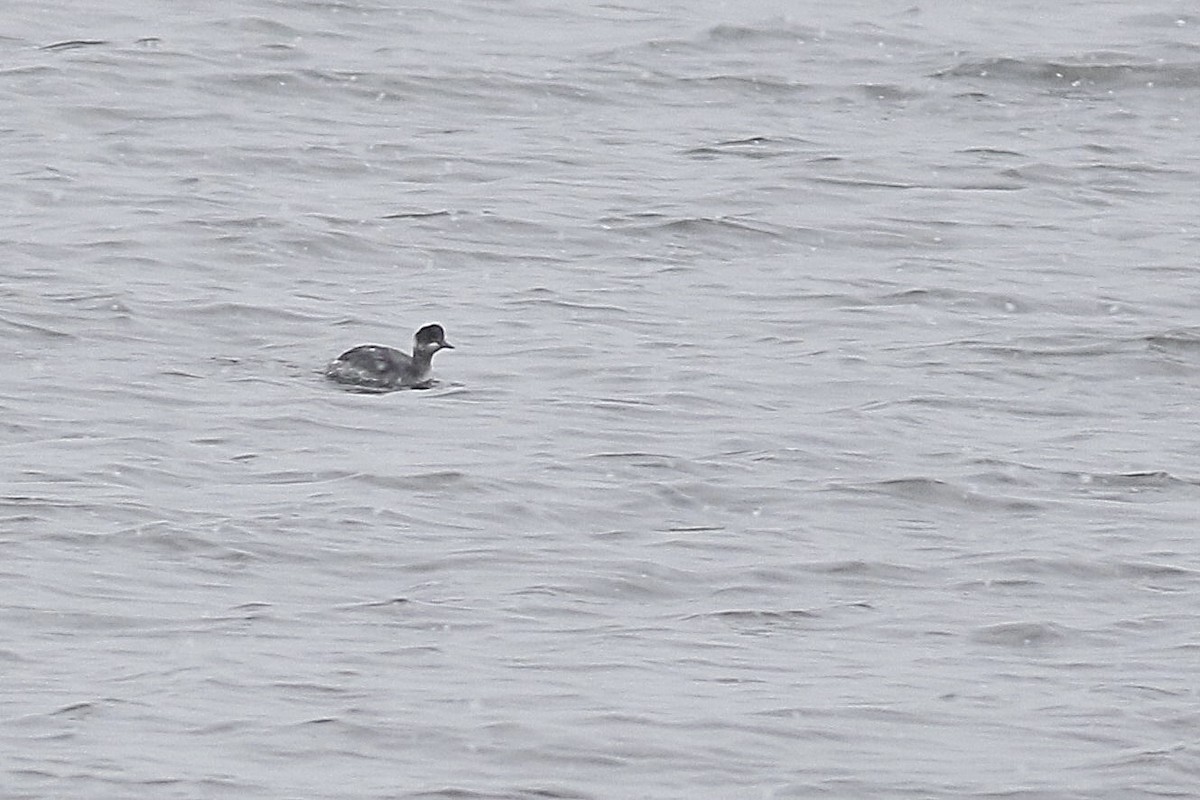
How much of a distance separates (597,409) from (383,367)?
1016 millimetres

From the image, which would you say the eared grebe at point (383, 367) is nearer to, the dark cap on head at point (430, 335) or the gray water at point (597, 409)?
the dark cap on head at point (430, 335)

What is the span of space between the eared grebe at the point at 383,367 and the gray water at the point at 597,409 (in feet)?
0.59

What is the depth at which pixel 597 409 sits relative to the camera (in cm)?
1512

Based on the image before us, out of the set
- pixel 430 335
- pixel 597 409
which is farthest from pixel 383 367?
pixel 597 409

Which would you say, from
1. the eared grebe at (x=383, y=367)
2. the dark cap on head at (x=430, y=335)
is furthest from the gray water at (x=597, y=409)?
the dark cap on head at (x=430, y=335)

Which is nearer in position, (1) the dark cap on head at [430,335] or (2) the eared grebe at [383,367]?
(2) the eared grebe at [383,367]

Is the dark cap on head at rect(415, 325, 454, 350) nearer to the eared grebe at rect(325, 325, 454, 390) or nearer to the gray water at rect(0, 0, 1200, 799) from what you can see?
the eared grebe at rect(325, 325, 454, 390)

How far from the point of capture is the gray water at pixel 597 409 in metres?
10.2

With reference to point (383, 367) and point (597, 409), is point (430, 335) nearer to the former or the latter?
point (383, 367)

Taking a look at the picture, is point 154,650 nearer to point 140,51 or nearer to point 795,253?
point 795,253

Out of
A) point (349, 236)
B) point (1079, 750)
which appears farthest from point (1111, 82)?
point (1079, 750)

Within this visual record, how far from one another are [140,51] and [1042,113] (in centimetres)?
670

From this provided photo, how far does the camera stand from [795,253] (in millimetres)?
18969

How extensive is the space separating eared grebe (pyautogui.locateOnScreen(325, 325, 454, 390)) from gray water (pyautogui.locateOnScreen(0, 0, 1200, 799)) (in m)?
0.18
